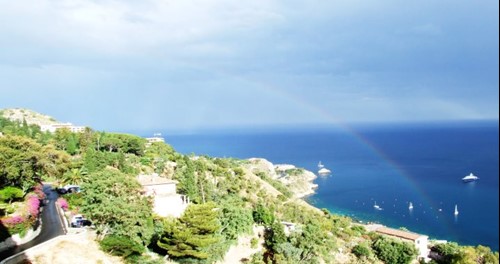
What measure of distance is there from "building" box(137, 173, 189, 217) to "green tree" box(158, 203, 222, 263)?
34.1 feet

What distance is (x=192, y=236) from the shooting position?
80.6 ft

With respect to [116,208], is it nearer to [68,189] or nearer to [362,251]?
[68,189]

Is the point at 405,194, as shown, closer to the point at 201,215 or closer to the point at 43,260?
the point at 201,215

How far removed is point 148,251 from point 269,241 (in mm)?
10770

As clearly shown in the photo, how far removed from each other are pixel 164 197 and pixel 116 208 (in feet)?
42.7

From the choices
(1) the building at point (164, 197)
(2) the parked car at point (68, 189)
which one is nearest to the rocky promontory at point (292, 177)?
(1) the building at point (164, 197)

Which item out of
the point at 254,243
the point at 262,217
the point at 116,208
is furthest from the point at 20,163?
the point at 262,217

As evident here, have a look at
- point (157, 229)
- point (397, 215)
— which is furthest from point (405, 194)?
point (157, 229)

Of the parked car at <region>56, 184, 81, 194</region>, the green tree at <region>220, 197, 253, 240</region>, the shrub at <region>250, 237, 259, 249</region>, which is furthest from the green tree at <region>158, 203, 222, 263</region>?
the parked car at <region>56, 184, 81, 194</region>

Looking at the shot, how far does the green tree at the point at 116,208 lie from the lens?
2450 centimetres

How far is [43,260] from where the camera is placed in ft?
69.2

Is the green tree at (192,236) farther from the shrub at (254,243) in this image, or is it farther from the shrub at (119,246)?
the shrub at (254,243)

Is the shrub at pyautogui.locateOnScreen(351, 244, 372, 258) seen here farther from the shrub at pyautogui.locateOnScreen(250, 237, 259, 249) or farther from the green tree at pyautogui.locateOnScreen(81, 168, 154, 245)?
the green tree at pyautogui.locateOnScreen(81, 168, 154, 245)

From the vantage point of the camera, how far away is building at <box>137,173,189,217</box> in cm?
3609
